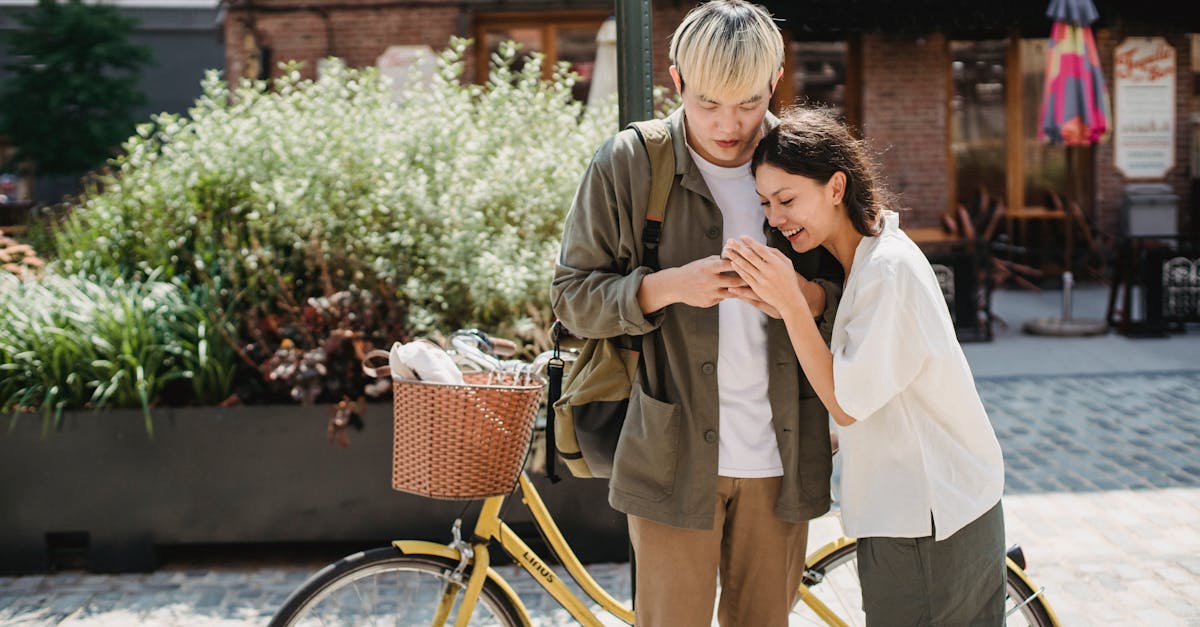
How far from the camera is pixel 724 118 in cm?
226

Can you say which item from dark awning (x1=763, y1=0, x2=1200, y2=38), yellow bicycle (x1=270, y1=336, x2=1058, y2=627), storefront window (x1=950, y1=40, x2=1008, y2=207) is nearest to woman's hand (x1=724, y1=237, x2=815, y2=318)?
yellow bicycle (x1=270, y1=336, x2=1058, y2=627)

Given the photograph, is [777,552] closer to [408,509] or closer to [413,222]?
[408,509]

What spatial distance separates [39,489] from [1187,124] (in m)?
13.3

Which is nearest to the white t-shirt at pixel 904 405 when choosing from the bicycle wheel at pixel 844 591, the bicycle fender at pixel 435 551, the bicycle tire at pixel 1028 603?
the bicycle wheel at pixel 844 591

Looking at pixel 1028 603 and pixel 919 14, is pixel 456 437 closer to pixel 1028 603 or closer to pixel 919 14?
pixel 1028 603

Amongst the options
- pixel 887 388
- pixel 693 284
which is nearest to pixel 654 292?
pixel 693 284

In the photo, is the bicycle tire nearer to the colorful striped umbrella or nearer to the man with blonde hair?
the man with blonde hair

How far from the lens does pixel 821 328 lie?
7.99 feet

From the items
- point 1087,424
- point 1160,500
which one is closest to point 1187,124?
point 1087,424

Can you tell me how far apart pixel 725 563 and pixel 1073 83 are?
907 cm

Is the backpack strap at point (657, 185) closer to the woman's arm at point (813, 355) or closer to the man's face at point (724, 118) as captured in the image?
the man's face at point (724, 118)

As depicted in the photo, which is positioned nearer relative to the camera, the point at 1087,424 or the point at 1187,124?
the point at 1087,424

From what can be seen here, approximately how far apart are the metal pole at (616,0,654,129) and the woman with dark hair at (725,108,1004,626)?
0.99 meters

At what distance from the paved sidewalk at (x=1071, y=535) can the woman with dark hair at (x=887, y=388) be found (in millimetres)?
1981
